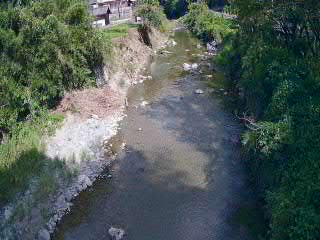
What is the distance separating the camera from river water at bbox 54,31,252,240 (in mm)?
20875

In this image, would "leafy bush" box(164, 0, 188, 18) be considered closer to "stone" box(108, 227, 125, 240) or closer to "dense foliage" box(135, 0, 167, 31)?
"dense foliage" box(135, 0, 167, 31)

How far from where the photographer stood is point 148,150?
28500mm

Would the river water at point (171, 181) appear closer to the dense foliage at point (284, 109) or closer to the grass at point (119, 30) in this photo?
the dense foliage at point (284, 109)

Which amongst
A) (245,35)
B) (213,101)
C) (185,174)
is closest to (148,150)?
(185,174)

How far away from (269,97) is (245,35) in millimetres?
14291

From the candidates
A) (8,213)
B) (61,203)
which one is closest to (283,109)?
(61,203)

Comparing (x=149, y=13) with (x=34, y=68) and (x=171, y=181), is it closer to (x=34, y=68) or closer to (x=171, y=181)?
(x=34, y=68)

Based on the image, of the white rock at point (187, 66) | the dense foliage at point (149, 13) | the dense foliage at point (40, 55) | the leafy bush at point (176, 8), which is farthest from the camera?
the leafy bush at point (176, 8)

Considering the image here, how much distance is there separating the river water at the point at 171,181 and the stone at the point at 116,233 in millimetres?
372

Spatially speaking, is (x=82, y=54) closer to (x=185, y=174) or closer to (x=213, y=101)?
(x=213, y=101)

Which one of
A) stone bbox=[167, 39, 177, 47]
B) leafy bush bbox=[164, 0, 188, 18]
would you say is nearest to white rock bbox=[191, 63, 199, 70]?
stone bbox=[167, 39, 177, 47]

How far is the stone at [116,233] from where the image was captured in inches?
790

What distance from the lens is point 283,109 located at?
→ 78.4 ft

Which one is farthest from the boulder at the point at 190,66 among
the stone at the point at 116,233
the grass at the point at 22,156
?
the stone at the point at 116,233
